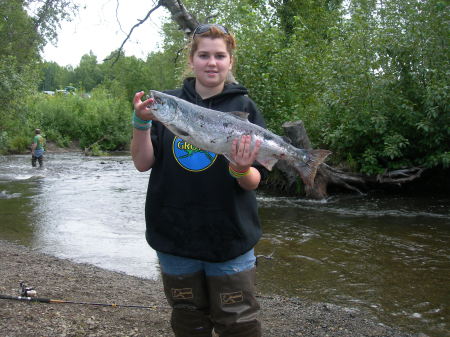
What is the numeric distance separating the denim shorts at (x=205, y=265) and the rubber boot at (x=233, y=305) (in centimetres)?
4

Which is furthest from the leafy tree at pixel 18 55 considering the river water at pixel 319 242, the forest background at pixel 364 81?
the river water at pixel 319 242

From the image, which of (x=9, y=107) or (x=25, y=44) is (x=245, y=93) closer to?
(x=9, y=107)

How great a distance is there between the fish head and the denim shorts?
889mm

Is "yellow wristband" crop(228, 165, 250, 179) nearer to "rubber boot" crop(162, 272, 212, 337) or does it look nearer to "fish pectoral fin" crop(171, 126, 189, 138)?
"fish pectoral fin" crop(171, 126, 189, 138)

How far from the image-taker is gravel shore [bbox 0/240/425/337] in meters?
4.18

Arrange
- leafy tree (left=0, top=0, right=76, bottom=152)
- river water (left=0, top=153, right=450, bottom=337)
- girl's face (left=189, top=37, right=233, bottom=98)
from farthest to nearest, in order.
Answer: leafy tree (left=0, top=0, right=76, bottom=152) → river water (left=0, top=153, right=450, bottom=337) → girl's face (left=189, top=37, right=233, bottom=98)

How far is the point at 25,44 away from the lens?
100ft

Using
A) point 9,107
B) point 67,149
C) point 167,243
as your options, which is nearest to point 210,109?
point 167,243

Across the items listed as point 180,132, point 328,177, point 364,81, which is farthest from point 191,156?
point 364,81

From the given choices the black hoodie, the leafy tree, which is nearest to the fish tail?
the black hoodie

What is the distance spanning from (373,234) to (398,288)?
133 inches

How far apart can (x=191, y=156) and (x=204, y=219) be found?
1.38 ft

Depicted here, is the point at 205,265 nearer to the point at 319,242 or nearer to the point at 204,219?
the point at 204,219

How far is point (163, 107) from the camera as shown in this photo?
2695mm
